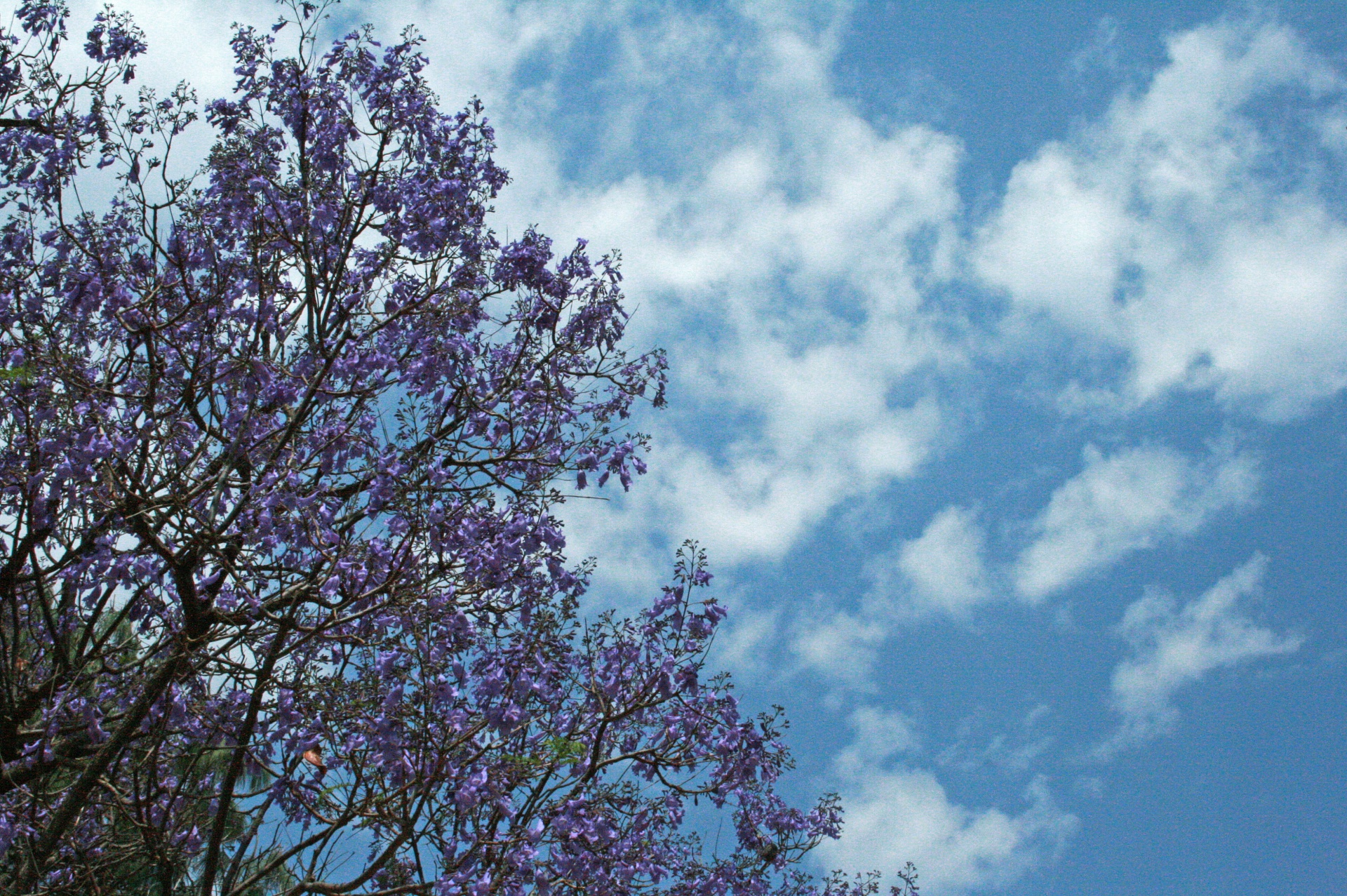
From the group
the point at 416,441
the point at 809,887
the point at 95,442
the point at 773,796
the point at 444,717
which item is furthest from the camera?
the point at 809,887

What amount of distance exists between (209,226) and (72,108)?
1.32 meters

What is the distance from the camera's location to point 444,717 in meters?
5.42

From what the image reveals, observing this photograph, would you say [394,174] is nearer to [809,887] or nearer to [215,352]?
[215,352]

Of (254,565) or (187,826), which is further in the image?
(187,826)

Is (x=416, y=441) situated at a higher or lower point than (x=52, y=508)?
higher

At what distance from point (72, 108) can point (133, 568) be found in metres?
3.51

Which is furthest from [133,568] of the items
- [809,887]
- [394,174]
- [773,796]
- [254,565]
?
[809,887]

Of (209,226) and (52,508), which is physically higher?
(209,226)

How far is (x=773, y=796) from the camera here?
7074 millimetres

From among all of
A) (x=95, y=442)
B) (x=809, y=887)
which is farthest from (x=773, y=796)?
(x=95, y=442)

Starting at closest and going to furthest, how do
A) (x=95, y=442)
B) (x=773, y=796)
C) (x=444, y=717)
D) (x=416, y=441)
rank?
(x=444, y=717) → (x=95, y=442) → (x=416, y=441) → (x=773, y=796)

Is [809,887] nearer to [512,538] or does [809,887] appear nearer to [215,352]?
[512,538]

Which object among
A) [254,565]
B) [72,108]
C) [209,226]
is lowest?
[254,565]

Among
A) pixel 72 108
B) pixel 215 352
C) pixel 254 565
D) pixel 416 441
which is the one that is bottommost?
pixel 254 565
